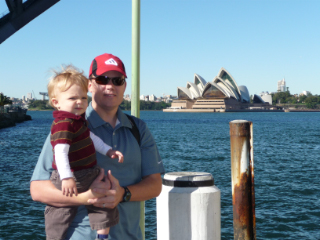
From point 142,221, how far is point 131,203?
0.80 meters

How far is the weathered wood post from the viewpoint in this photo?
9.59ft

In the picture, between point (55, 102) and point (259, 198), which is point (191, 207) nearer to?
point (55, 102)

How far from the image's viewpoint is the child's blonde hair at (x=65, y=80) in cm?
161

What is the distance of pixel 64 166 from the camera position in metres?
1.48

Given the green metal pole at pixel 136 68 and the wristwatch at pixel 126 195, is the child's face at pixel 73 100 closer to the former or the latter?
the wristwatch at pixel 126 195

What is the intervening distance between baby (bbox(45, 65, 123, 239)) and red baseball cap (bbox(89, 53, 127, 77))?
7 cm

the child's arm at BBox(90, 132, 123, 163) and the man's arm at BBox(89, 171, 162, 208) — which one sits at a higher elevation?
the child's arm at BBox(90, 132, 123, 163)

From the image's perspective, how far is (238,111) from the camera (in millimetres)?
100625

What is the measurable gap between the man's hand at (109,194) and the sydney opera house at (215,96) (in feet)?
272

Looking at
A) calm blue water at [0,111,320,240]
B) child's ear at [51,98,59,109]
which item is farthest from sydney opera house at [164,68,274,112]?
child's ear at [51,98,59,109]

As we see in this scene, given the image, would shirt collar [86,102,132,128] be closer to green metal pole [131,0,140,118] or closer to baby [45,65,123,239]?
baby [45,65,123,239]

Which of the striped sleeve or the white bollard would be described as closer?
the striped sleeve

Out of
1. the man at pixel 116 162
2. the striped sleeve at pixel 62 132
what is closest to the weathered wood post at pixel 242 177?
the man at pixel 116 162

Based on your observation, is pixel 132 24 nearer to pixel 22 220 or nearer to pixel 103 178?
pixel 103 178
